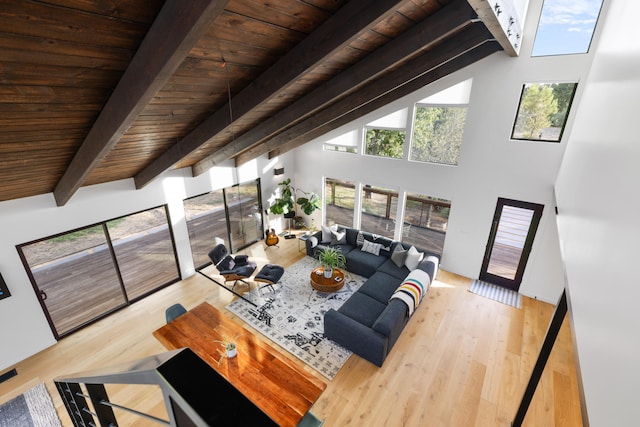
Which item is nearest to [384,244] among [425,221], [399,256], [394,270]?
[399,256]

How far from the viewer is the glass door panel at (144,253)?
6340mm

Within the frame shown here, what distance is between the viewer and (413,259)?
624cm

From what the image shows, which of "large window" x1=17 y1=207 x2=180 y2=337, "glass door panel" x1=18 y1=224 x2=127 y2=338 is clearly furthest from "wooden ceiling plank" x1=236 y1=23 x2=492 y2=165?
"glass door panel" x1=18 y1=224 x2=127 y2=338

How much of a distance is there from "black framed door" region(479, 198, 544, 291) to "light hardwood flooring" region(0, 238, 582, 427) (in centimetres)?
64

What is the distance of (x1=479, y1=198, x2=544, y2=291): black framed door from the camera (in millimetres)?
5770

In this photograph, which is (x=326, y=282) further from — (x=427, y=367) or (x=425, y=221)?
(x=425, y=221)

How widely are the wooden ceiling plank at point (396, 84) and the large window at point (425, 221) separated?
2528 millimetres

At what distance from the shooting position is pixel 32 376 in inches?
174

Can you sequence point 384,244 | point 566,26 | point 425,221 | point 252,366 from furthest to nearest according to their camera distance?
point 425,221 < point 384,244 < point 566,26 < point 252,366

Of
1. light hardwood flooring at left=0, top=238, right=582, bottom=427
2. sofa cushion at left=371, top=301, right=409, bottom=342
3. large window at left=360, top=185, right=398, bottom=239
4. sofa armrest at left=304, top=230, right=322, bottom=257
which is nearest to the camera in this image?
light hardwood flooring at left=0, top=238, right=582, bottom=427

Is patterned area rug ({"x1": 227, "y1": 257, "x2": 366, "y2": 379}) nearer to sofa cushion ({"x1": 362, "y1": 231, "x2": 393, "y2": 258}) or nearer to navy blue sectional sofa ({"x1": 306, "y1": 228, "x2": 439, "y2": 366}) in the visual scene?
navy blue sectional sofa ({"x1": 306, "y1": 228, "x2": 439, "y2": 366})

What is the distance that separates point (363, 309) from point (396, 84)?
3.83 m


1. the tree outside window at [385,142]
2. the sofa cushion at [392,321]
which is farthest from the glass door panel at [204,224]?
the sofa cushion at [392,321]

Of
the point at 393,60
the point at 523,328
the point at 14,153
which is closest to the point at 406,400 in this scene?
the point at 523,328
